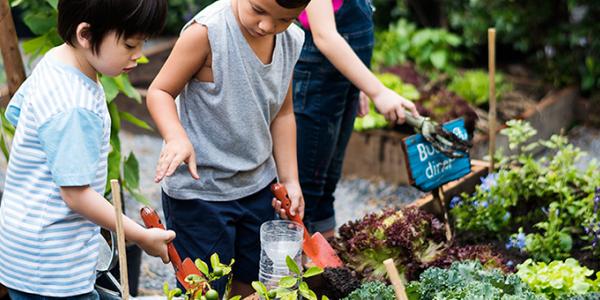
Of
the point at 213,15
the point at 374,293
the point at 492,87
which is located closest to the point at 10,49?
the point at 213,15

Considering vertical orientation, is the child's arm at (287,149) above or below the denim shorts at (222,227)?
above

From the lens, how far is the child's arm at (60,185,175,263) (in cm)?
185

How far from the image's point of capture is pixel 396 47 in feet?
19.0

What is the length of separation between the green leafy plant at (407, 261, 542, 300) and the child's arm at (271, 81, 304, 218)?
449 mm

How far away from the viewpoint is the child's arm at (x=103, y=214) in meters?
1.85

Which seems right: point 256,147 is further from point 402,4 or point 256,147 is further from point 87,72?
point 402,4

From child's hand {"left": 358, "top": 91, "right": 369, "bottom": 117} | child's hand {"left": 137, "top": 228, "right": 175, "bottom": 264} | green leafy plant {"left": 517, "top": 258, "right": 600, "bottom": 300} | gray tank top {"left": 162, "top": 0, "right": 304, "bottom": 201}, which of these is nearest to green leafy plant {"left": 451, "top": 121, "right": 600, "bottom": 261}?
green leafy plant {"left": 517, "top": 258, "right": 600, "bottom": 300}

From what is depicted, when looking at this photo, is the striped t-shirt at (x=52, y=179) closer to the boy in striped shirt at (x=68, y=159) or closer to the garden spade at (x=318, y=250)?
the boy in striped shirt at (x=68, y=159)

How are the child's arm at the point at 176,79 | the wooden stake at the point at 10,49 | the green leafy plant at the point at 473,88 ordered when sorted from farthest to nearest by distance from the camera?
1. the green leafy plant at the point at 473,88
2. the wooden stake at the point at 10,49
3. the child's arm at the point at 176,79

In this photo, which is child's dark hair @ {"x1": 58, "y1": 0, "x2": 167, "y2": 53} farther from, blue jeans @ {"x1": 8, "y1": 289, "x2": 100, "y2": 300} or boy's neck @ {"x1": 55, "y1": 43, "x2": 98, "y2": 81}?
blue jeans @ {"x1": 8, "y1": 289, "x2": 100, "y2": 300}

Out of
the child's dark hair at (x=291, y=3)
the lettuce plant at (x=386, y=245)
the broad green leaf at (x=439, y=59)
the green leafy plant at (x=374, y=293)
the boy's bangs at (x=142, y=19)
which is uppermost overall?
the boy's bangs at (x=142, y=19)

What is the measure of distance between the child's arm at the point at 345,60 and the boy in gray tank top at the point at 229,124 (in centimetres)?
25

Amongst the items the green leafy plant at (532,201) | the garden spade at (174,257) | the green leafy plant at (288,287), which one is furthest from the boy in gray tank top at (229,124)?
the green leafy plant at (532,201)

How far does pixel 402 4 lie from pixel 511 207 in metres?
3.53
